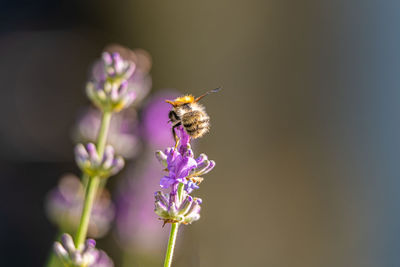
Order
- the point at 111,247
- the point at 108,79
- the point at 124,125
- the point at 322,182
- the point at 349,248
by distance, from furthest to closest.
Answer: the point at 322,182
the point at 349,248
the point at 111,247
the point at 124,125
the point at 108,79

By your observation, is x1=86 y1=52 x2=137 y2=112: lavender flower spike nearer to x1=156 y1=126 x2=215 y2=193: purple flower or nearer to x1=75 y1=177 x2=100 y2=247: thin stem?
x1=75 y1=177 x2=100 y2=247: thin stem

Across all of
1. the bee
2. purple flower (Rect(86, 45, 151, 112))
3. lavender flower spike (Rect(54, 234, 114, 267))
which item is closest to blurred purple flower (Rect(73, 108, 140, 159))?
purple flower (Rect(86, 45, 151, 112))

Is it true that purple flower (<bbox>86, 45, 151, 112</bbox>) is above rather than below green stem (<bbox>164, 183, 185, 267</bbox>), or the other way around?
above

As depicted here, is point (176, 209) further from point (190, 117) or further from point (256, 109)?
point (256, 109)

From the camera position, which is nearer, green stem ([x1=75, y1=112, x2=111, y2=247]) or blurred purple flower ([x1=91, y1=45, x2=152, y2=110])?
green stem ([x1=75, y1=112, x2=111, y2=247])

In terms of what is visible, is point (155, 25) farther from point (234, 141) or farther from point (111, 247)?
point (111, 247)

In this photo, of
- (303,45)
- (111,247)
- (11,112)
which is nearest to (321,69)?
(303,45)

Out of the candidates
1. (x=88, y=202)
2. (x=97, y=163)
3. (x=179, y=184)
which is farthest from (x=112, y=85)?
(x=179, y=184)
